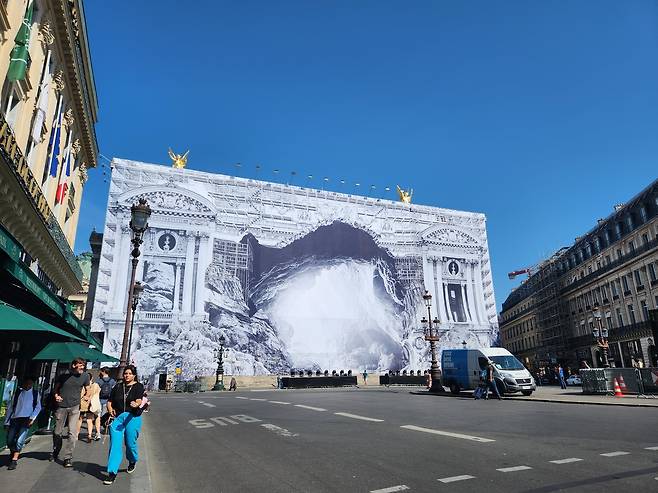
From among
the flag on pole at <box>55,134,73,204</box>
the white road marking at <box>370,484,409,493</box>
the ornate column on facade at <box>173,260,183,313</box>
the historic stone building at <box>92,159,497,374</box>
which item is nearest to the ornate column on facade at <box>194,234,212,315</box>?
the historic stone building at <box>92,159,497,374</box>

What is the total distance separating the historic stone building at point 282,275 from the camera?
44.7 m

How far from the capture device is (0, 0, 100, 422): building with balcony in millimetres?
10586

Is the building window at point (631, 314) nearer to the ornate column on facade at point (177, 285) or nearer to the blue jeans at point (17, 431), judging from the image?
the ornate column on facade at point (177, 285)

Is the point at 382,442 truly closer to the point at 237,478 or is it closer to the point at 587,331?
the point at 237,478

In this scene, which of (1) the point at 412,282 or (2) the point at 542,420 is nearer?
(2) the point at 542,420

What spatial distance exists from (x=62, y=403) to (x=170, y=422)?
7.48 metres

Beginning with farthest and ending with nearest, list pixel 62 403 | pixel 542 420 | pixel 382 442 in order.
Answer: pixel 542 420, pixel 382 442, pixel 62 403

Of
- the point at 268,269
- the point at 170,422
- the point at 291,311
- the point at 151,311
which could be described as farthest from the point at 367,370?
the point at 170,422

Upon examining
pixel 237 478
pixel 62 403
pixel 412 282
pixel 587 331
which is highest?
pixel 412 282

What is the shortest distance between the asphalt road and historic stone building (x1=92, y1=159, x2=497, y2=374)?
34.2 meters

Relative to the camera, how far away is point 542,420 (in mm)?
11688

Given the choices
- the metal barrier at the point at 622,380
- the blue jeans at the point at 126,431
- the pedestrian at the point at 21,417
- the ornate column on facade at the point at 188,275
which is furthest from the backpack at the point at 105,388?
the ornate column on facade at the point at 188,275

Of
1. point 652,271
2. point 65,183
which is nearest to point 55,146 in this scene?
point 65,183

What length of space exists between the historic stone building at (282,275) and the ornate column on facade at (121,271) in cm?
10
